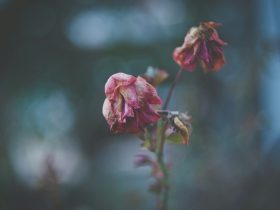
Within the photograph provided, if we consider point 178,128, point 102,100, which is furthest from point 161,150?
point 102,100

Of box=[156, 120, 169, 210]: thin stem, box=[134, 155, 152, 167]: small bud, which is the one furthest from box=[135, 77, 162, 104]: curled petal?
Result: box=[134, 155, 152, 167]: small bud

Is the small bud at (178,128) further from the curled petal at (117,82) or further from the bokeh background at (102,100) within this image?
the bokeh background at (102,100)

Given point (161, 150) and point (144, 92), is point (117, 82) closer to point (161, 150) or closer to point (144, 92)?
point (144, 92)

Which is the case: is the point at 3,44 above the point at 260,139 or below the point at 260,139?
above

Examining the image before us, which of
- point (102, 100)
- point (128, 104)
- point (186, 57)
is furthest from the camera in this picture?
point (102, 100)

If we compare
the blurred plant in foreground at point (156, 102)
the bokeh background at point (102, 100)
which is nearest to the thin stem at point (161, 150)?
the blurred plant in foreground at point (156, 102)

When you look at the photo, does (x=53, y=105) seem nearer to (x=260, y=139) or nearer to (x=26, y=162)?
(x=26, y=162)

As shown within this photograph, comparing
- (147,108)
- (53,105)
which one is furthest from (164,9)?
(147,108)

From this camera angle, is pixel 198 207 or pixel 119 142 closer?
pixel 198 207
